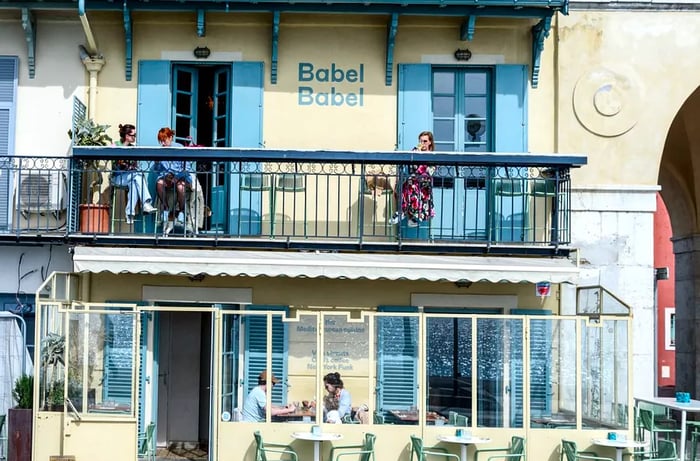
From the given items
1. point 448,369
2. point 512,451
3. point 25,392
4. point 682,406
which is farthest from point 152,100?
point 682,406

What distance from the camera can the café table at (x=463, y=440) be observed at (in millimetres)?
13555

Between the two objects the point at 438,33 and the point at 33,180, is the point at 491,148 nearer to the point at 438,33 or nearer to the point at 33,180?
the point at 438,33

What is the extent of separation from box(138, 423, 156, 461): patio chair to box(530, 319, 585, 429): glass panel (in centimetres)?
499

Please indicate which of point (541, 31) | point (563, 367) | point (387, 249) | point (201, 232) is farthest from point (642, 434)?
point (201, 232)

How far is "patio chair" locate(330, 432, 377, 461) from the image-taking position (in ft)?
44.9

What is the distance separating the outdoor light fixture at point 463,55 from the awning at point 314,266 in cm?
310

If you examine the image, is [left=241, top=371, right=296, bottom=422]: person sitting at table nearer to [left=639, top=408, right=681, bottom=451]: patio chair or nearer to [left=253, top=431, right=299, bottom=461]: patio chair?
[left=253, top=431, right=299, bottom=461]: patio chair

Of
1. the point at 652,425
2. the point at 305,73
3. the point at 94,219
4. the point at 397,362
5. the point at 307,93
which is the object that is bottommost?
the point at 652,425

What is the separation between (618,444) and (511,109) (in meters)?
5.02

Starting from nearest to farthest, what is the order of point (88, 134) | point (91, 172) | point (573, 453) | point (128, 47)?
point (573, 453)
point (88, 134)
point (91, 172)
point (128, 47)

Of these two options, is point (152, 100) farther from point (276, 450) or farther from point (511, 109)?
point (276, 450)

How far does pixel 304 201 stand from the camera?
1564cm

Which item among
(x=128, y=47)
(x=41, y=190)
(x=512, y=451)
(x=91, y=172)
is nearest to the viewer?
(x=512, y=451)

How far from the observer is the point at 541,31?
15664mm
